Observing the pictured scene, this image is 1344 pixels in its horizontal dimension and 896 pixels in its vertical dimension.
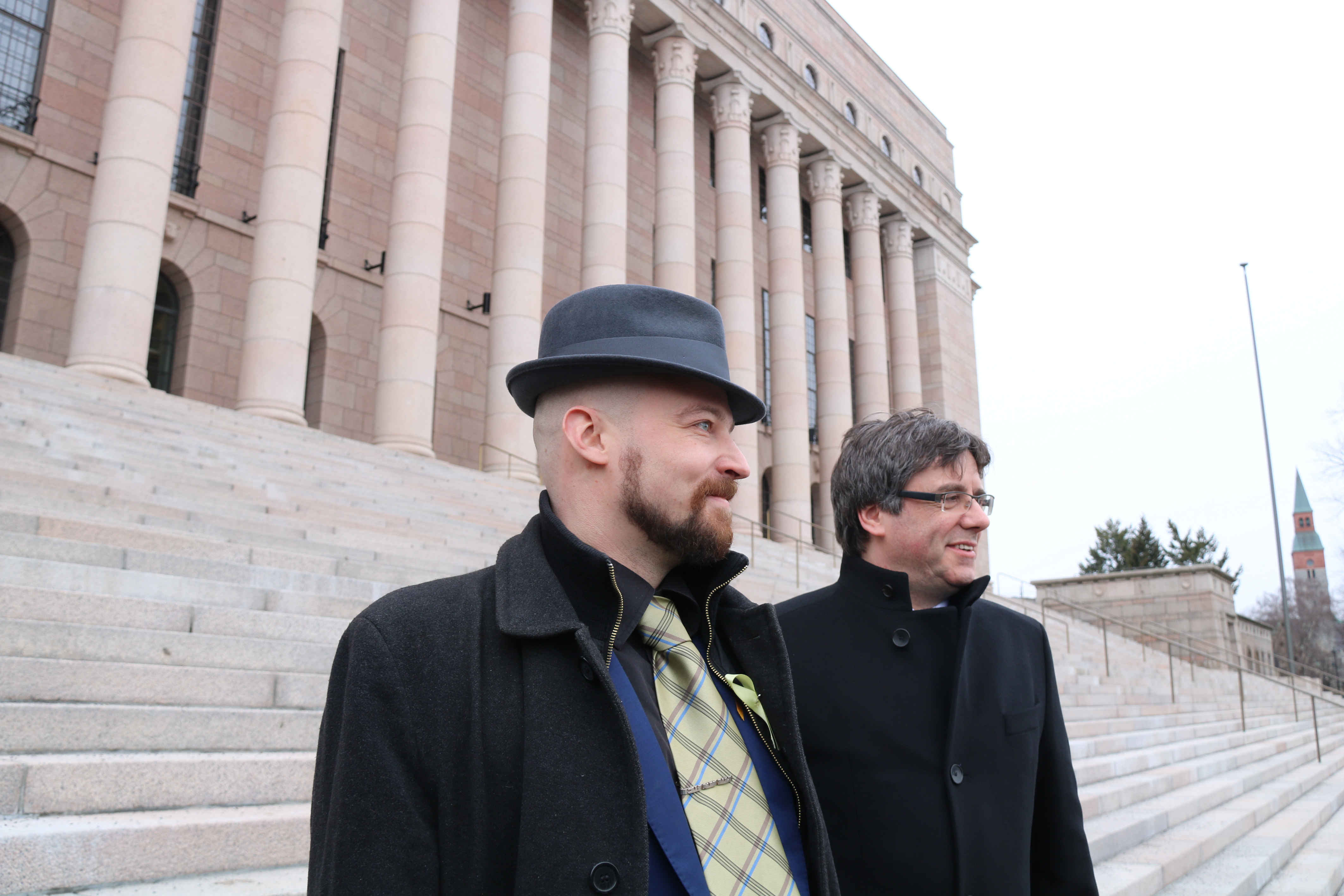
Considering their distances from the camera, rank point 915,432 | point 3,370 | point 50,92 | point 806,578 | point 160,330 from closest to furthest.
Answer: point 915,432
point 3,370
point 806,578
point 50,92
point 160,330

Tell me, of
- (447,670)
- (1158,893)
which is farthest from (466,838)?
(1158,893)

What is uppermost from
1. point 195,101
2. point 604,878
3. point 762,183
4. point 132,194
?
point 762,183

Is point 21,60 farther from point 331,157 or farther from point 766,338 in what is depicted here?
point 766,338

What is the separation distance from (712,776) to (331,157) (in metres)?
22.9

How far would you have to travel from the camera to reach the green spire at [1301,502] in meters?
121

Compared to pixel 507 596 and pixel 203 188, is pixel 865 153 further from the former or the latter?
pixel 507 596

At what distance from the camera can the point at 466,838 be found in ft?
5.42

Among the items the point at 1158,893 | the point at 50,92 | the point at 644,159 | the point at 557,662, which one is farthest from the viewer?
the point at 644,159

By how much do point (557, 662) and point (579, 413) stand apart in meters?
0.59

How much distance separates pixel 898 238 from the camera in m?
35.1

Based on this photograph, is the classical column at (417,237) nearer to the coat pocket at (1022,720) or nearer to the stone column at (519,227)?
the stone column at (519,227)

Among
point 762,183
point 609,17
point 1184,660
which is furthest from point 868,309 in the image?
point 1184,660

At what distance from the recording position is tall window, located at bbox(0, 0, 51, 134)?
1789 cm

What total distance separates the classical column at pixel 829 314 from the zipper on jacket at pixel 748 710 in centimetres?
2705
